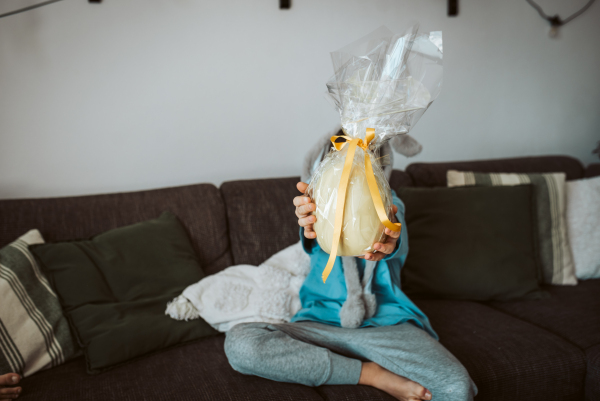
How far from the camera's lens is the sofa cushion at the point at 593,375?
47.2 inches

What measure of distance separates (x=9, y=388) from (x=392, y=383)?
96cm

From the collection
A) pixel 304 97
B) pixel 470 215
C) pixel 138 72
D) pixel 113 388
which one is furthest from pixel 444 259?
pixel 138 72

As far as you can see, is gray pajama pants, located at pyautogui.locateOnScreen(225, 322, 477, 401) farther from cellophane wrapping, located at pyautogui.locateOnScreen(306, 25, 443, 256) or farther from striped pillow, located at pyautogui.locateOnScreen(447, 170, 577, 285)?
striped pillow, located at pyautogui.locateOnScreen(447, 170, 577, 285)

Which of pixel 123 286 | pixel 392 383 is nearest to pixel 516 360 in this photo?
pixel 392 383

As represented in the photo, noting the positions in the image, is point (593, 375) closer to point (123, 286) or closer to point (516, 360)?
point (516, 360)

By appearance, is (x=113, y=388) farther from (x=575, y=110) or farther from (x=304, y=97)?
(x=575, y=110)

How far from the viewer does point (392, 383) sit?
3.44ft

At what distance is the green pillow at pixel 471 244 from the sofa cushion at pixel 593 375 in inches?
14.4

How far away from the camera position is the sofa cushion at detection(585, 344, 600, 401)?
1198 mm

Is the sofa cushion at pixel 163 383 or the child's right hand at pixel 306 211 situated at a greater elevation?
the child's right hand at pixel 306 211

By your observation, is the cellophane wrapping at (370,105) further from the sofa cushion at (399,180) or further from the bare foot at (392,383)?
the sofa cushion at (399,180)

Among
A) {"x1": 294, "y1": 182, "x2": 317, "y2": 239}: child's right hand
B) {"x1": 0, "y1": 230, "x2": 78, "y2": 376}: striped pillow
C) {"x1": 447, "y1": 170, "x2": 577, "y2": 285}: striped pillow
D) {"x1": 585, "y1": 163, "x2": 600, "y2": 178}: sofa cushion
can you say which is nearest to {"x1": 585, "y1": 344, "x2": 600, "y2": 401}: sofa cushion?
{"x1": 447, "y1": 170, "x2": 577, "y2": 285}: striped pillow

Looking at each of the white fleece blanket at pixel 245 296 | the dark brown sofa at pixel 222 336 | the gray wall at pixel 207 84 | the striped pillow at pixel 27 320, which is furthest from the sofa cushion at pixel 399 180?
the striped pillow at pixel 27 320

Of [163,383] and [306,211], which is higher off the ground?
[306,211]
